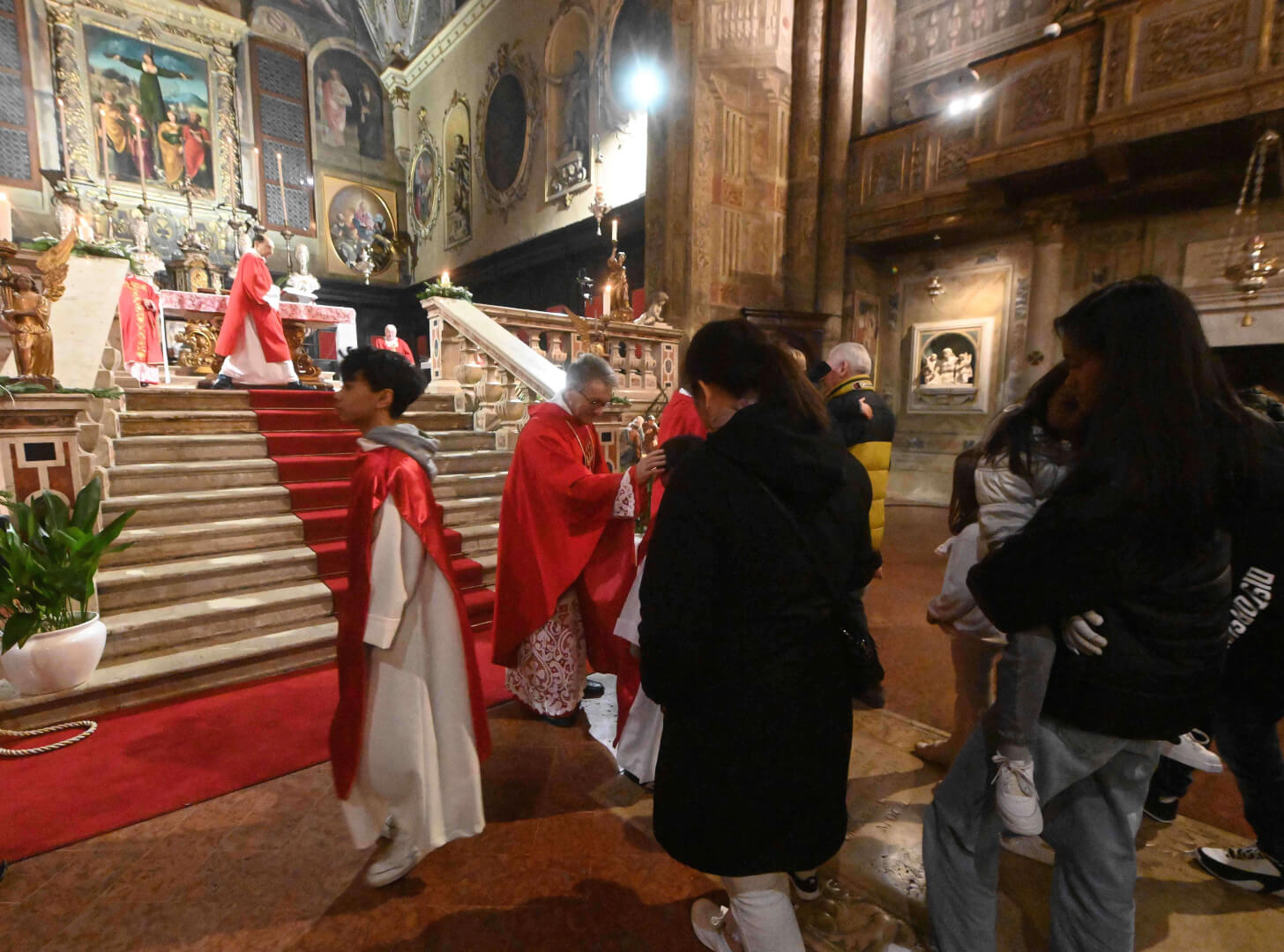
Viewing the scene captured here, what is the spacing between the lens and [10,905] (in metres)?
1.95

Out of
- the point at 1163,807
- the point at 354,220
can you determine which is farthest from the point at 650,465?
the point at 354,220

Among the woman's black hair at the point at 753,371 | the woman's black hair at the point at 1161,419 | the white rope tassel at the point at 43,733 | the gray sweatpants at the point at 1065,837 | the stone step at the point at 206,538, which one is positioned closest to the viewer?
the woman's black hair at the point at 1161,419

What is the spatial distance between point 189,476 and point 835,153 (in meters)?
9.47

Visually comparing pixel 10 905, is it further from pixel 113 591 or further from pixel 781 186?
pixel 781 186

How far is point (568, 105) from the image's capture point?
1194 cm

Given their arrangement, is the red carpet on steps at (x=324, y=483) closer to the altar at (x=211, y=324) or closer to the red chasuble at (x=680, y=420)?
the red chasuble at (x=680, y=420)

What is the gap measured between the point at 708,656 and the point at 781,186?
991 centimetres

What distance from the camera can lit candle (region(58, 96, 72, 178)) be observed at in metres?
12.0

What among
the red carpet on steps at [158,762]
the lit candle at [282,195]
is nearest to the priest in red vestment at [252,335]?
the red carpet on steps at [158,762]

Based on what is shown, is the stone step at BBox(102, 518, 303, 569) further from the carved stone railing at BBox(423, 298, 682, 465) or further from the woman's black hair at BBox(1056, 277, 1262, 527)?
the woman's black hair at BBox(1056, 277, 1262, 527)

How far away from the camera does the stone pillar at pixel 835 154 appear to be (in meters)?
9.27

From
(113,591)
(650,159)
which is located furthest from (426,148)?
(113,591)

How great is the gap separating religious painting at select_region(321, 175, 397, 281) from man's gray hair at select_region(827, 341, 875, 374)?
1411 cm

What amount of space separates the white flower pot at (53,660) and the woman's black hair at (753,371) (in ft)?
11.2
